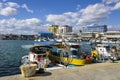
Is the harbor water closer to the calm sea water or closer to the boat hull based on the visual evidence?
the calm sea water

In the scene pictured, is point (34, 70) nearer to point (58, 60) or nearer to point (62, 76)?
point (62, 76)

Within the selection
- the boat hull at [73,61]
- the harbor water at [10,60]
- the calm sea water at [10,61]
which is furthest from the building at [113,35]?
the boat hull at [73,61]

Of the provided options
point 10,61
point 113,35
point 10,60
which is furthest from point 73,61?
point 113,35

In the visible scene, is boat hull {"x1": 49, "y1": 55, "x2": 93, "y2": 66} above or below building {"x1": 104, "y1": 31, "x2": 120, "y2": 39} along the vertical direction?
below

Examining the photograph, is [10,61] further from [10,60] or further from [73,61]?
[73,61]

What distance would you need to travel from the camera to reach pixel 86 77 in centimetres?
1376

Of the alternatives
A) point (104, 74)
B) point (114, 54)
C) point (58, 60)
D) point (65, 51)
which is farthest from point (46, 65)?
point (114, 54)

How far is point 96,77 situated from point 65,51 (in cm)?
2037

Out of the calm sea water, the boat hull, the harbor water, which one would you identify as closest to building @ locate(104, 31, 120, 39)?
the harbor water

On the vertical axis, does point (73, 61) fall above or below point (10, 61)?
above

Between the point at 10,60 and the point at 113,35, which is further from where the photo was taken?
the point at 113,35

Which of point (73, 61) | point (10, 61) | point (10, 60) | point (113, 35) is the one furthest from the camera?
point (113, 35)

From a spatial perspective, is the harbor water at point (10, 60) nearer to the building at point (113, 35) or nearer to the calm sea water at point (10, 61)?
the calm sea water at point (10, 61)

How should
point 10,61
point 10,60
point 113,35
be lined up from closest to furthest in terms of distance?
point 10,61
point 10,60
point 113,35
